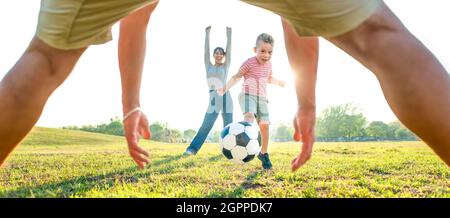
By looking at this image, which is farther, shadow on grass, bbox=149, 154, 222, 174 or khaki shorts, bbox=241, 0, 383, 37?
shadow on grass, bbox=149, 154, 222, 174

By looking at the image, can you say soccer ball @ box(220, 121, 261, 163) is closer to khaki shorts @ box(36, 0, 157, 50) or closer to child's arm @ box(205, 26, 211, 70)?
child's arm @ box(205, 26, 211, 70)

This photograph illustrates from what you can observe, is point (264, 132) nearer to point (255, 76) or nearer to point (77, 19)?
point (255, 76)

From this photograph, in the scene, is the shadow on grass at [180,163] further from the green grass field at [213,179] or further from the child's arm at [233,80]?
the child's arm at [233,80]

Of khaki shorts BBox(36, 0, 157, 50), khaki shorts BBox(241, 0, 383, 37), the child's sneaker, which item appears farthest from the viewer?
the child's sneaker

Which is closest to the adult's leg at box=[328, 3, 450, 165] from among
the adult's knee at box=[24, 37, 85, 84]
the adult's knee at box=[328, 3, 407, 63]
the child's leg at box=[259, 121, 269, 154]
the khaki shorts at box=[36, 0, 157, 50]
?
the adult's knee at box=[328, 3, 407, 63]

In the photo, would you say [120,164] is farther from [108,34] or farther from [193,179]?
[108,34]

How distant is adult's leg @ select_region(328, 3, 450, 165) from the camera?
101 centimetres

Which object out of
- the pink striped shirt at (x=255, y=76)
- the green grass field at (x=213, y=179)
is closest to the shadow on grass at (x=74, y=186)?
the green grass field at (x=213, y=179)

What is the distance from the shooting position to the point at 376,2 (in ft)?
3.42

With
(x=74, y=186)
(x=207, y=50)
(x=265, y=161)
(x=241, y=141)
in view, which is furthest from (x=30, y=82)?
(x=207, y=50)

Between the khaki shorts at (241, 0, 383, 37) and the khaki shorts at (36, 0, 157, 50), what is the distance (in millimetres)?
377

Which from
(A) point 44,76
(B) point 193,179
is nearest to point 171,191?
(B) point 193,179

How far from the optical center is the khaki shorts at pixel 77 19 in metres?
1.14

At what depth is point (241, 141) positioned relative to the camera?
4.43 meters
